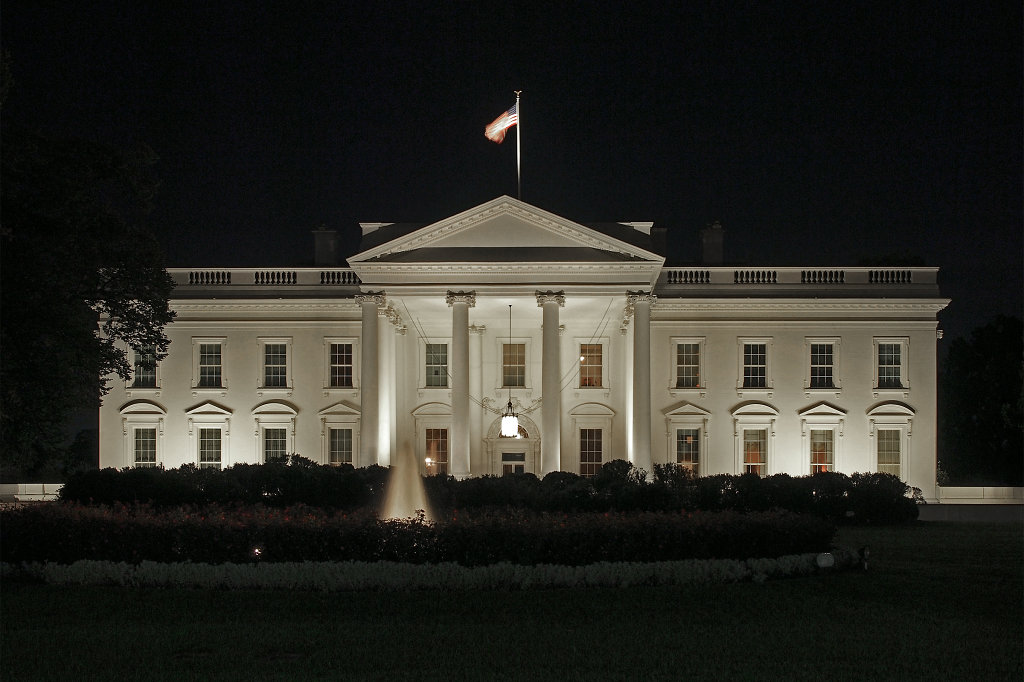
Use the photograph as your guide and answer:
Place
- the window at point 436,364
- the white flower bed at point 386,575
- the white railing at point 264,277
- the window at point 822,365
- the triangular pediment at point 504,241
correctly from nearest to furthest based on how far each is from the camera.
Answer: the white flower bed at point 386,575 → the triangular pediment at point 504,241 → the window at point 822,365 → the window at point 436,364 → the white railing at point 264,277

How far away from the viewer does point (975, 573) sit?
17.1 m

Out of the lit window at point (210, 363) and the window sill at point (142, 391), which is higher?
the lit window at point (210, 363)

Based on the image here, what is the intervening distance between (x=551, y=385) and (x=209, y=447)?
14.9m

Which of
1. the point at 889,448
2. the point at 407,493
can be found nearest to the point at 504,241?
the point at 407,493

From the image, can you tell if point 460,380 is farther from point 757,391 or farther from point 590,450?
point 757,391

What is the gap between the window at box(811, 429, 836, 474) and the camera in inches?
1471

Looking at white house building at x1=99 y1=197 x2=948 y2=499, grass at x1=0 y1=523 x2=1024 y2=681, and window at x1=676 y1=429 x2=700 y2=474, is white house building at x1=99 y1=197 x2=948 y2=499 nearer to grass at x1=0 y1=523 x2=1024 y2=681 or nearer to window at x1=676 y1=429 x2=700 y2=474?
window at x1=676 y1=429 x2=700 y2=474

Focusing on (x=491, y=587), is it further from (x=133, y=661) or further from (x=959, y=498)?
(x=959, y=498)

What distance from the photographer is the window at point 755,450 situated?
3744cm

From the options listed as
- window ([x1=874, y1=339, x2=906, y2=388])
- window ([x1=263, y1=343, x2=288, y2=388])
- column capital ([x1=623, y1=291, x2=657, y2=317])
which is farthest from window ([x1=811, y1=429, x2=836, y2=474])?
window ([x1=263, y1=343, x2=288, y2=388])

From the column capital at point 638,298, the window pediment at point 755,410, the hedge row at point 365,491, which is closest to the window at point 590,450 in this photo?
the window pediment at point 755,410

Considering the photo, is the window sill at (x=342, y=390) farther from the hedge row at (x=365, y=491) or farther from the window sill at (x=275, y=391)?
the hedge row at (x=365, y=491)

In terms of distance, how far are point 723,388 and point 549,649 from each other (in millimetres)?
27375

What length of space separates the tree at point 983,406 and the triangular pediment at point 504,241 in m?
25.0
